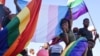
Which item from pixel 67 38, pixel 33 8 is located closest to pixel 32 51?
pixel 67 38

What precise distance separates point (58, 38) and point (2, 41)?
3.04m

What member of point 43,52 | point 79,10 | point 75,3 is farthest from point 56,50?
point 75,3

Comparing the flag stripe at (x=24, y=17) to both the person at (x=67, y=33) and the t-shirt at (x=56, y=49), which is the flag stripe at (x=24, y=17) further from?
the person at (x=67, y=33)

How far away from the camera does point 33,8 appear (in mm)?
7191

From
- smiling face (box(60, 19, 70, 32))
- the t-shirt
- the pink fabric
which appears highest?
smiling face (box(60, 19, 70, 32))

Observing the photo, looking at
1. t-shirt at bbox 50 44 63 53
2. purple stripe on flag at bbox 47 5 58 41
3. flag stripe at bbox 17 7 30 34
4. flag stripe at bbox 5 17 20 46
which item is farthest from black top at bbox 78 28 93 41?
flag stripe at bbox 5 17 20 46

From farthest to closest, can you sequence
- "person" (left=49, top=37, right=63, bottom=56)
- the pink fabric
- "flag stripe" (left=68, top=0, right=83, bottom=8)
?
"flag stripe" (left=68, top=0, right=83, bottom=8), the pink fabric, "person" (left=49, top=37, right=63, bottom=56)

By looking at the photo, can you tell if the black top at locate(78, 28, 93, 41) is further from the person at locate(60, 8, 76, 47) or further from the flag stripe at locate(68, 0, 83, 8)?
the flag stripe at locate(68, 0, 83, 8)

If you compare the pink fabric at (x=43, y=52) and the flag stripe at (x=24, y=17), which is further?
the pink fabric at (x=43, y=52)

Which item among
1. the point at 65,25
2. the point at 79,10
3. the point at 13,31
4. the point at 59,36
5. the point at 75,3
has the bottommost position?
the point at 59,36

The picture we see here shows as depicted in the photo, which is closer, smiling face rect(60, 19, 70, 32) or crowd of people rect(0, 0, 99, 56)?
crowd of people rect(0, 0, 99, 56)

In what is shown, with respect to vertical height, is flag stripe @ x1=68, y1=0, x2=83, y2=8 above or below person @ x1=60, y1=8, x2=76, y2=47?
above

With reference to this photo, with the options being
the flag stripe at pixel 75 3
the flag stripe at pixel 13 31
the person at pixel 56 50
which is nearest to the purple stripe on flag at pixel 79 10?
the flag stripe at pixel 75 3

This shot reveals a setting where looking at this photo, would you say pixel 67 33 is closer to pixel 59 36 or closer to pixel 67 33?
pixel 67 33
